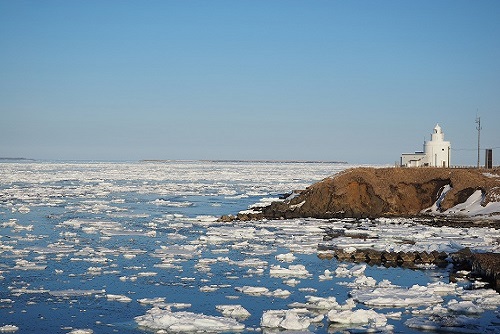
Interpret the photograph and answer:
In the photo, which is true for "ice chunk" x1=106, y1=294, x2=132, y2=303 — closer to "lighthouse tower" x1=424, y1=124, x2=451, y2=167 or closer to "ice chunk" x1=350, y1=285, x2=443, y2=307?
"ice chunk" x1=350, y1=285, x2=443, y2=307

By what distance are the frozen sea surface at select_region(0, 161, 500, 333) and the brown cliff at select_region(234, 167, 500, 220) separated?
558 centimetres

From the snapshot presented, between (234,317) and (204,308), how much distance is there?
94 cm

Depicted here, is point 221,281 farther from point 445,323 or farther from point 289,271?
point 445,323

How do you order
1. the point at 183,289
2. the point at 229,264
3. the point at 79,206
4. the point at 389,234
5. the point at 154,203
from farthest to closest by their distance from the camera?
the point at 154,203 → the point at 79,206 → the point at 389,234 → the point at 229,264 → the point at 183,289

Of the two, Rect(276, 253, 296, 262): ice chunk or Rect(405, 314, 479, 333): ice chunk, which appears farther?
Rect(276, 253, 296, 262): ice chunk

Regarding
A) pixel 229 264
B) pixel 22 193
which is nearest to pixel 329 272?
pixel 229 264

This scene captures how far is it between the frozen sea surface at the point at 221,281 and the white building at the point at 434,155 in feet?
62.2

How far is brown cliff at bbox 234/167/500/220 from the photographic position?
33.3m

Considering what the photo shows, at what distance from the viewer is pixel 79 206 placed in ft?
115

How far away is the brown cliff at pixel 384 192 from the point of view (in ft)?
109

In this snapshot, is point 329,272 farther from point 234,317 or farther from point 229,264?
point 234,317

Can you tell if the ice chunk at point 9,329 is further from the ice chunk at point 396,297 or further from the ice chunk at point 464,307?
the ice chunk at point 464,307

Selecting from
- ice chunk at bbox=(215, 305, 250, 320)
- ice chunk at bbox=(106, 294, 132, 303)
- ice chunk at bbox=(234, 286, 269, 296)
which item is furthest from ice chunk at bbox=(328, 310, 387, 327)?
ice chunk at bbox=(106, 294, 132, 303)

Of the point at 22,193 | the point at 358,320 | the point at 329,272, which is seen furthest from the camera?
the point at 22,193
